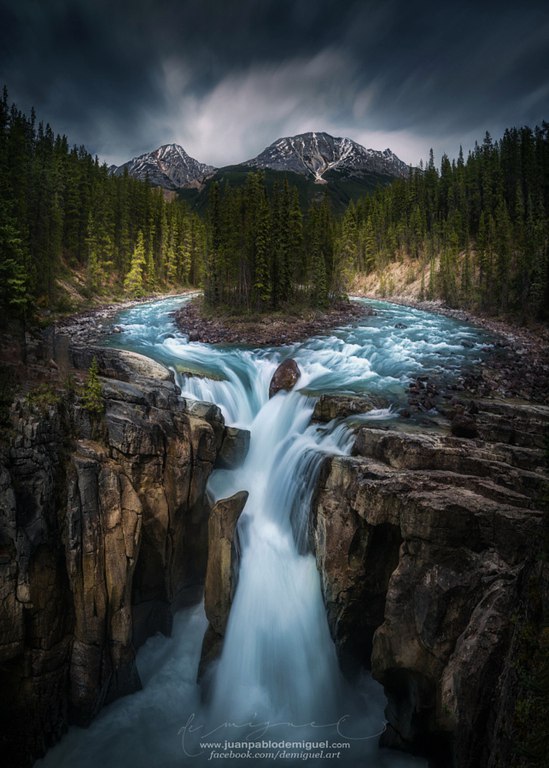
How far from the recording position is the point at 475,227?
70875 mm

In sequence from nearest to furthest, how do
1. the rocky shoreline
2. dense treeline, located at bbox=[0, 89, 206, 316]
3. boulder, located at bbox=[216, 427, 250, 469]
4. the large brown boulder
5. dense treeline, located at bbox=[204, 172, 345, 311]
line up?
boulder, located at bbox=[216, 427, 250, 469] < the rocky shoreline < the large brown boulder < dense treeline, located at bbox=[0, 89, 206, 316] < dense treeline, located at bbox=[204, 172, 345, 311]

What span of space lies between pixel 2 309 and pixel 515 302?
152 ft

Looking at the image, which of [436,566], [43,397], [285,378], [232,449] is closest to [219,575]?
[232,449]

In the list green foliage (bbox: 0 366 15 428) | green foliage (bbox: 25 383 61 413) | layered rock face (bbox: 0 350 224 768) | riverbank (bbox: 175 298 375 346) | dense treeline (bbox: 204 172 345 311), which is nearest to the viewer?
layered rock face (bbox: 0 350 224 768)

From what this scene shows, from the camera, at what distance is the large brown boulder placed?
772 inches

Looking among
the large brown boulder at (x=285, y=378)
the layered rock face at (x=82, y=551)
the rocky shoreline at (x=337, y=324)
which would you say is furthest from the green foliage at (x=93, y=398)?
the rocky shoreline at (x=337, y=324)

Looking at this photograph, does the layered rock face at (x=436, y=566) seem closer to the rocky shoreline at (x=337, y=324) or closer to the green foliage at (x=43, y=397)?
the rocky shoreline at (x=337, y=324)

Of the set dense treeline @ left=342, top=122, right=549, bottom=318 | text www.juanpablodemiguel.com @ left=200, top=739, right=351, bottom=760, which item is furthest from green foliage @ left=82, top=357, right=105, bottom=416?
dense treeline @ left=342, top=122, right=549, bottom=318

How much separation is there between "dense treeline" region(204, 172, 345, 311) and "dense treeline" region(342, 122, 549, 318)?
20620 mm

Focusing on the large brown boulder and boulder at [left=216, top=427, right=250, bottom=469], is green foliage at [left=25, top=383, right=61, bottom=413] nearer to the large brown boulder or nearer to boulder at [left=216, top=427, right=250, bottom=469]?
boulder at [left=216, top=427, right=250, bottom=469]

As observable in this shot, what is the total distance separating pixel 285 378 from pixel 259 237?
24.0 m

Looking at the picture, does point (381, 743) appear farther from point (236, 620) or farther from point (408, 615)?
point (236, 620)

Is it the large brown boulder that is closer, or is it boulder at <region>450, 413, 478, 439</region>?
boulder at <region>450, 413, 478, 439</region>

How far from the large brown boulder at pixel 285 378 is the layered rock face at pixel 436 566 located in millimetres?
7663
